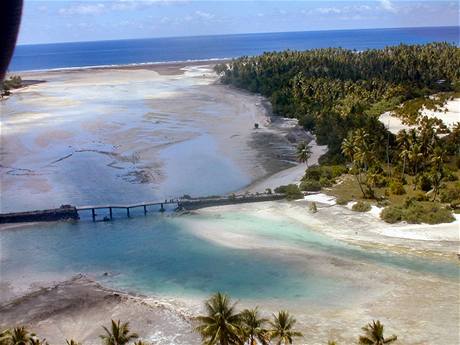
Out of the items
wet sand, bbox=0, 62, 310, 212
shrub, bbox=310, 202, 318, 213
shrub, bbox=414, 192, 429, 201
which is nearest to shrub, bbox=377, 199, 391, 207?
shrub, bbox=414, 192, 429, 201

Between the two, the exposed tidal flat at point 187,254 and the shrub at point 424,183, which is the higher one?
the shrub at point 424,183

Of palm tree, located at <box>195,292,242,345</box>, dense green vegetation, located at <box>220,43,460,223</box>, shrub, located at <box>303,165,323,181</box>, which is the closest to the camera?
palm tree, located at <box>195,292,242,345</box>

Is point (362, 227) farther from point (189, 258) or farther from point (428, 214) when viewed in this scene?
point (189, 258)

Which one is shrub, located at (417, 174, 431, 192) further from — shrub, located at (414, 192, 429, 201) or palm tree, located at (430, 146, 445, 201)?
shrub, located at (414, 192, 429, 201)

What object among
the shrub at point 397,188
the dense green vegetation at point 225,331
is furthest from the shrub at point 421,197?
the dense green vegetation at point 225,331

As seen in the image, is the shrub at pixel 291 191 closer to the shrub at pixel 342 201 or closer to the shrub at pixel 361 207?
the shrub at pixel 342 201

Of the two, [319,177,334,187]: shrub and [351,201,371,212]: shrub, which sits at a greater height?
[319,177,334,187]: shrub

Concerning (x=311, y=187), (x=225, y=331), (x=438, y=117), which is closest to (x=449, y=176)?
(x=311, y=187)
